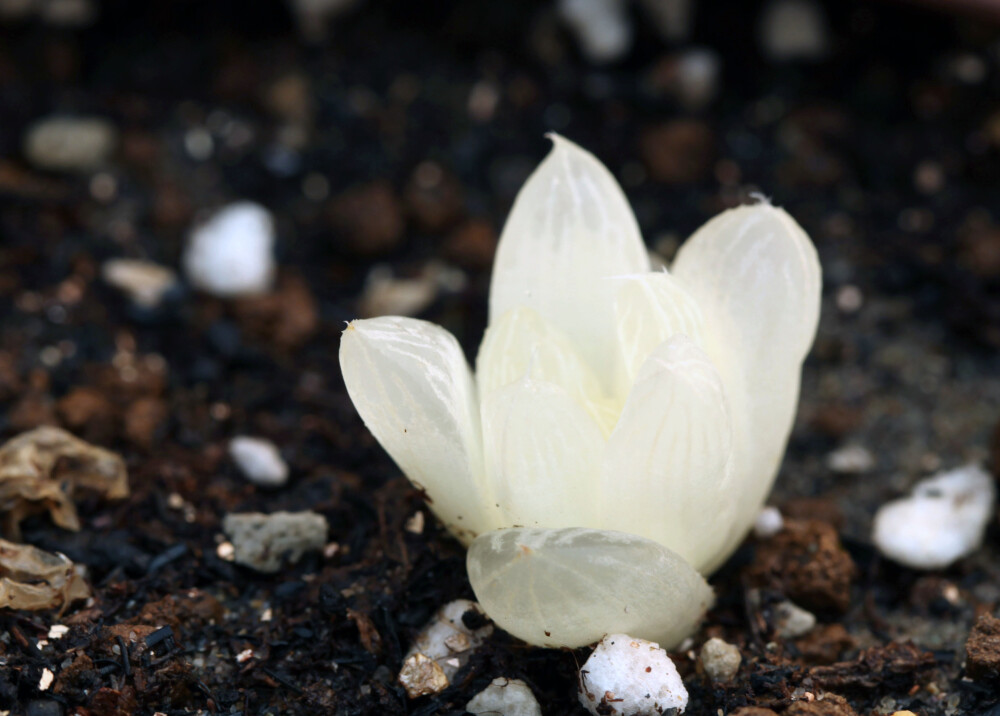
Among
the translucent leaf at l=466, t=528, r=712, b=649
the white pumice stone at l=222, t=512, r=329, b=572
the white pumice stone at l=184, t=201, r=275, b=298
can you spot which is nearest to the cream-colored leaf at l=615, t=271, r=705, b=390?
the translucent leaf at l=466, t=528, r=712, b=649

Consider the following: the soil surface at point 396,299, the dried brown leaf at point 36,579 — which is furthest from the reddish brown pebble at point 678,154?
the dried brown leaf at point 36,579

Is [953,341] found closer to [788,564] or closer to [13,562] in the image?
[788,564]

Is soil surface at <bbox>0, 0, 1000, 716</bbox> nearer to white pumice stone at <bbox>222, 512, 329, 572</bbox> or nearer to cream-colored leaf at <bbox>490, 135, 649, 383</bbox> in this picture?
white pumice stone at <bbox>222, 512, 329, 572</bbox>

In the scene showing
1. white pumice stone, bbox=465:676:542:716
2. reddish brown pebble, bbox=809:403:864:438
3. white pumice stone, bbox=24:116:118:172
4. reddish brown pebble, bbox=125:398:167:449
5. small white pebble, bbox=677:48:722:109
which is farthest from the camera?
small white pebble, bbox=677:48:722:109

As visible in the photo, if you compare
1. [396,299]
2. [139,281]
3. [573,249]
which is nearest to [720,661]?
[573,249]

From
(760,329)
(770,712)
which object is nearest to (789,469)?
(760,329)

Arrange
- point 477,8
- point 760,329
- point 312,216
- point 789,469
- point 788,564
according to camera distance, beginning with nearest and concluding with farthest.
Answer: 1. point 760,329
2. point 788,564
3. point 789,469
4. point 312,216
5. point 477,8

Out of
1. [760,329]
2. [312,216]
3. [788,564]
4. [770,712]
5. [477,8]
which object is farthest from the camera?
[477,8]

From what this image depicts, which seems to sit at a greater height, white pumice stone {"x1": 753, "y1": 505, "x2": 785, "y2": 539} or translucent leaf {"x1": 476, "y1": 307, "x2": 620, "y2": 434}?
translucent leaf {"x1": 476, "y1": 307, "x2": 620, "y2": 434}
